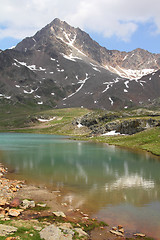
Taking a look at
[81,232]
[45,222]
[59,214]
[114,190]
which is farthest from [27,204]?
[114,190]

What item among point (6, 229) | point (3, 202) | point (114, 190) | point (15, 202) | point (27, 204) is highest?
point (6, 229)

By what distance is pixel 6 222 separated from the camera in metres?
14.5

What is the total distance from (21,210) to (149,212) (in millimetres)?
10757

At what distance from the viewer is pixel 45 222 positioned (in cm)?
1551

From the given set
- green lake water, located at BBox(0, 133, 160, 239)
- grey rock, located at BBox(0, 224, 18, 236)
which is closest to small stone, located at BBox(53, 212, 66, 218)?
green lake water, located at BBox(0, 133, 160, 239)

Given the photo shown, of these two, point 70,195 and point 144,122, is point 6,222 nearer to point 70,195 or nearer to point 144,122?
point 70,195

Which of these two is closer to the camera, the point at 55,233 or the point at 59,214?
the point at 55,233

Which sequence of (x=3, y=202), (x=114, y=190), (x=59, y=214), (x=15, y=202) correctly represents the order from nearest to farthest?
(x=59, y=214)
(x=3, y=202)
(x=15, y=202)
(x=114, y=190)

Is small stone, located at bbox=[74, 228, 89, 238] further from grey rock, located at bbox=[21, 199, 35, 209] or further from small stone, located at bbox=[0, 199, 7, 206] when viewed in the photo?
small stone, located at bbox=[0, 199, 7, 206]

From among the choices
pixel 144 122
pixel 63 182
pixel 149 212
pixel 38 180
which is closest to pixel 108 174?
pixel 63 182

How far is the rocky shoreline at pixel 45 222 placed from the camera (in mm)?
13367

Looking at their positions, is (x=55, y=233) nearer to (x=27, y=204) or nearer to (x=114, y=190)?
(x=27, y=204)

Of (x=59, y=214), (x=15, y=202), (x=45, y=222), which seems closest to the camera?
(x=45, y=222)

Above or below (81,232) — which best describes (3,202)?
above
